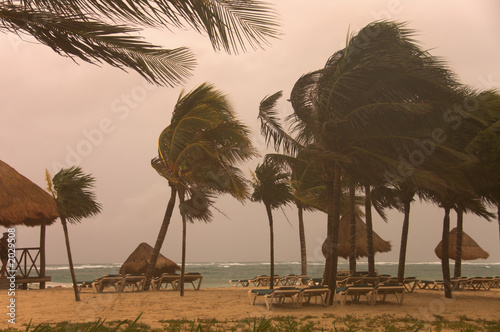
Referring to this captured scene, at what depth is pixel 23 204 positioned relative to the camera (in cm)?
1692

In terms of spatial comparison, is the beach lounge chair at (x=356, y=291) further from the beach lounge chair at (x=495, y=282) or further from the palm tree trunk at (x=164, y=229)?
the beach lounge chair at (x=495, y=282)

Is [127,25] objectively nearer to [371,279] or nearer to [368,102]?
[368,102]

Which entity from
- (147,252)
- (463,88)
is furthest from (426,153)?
(147,252)

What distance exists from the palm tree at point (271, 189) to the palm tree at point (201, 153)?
3.40ft

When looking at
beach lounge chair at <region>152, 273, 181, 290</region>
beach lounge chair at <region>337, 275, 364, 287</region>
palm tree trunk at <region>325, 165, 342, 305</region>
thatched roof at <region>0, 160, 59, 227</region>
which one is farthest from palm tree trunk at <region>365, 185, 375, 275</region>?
thatched roof at <region>0, 160, 59, 227</region>

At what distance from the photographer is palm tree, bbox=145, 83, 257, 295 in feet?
50.3

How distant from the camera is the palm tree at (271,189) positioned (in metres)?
18.4

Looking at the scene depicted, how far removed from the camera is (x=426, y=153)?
12.3 metres

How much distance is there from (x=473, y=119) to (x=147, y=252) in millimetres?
15419

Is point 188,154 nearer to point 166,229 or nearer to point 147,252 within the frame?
point 166,229

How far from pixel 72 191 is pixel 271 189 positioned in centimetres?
850

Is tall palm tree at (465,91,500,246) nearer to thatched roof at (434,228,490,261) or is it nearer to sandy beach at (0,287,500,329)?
sandy beach at (0,287,500,329)

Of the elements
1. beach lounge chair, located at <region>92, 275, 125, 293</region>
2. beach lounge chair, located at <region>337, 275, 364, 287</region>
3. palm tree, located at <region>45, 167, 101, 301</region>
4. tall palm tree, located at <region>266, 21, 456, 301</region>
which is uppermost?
tall palm tree, located at <region>266, 21, 456, 301</region>

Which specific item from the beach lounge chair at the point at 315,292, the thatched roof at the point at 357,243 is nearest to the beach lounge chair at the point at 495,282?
the thatched roof at the point at 357,243
